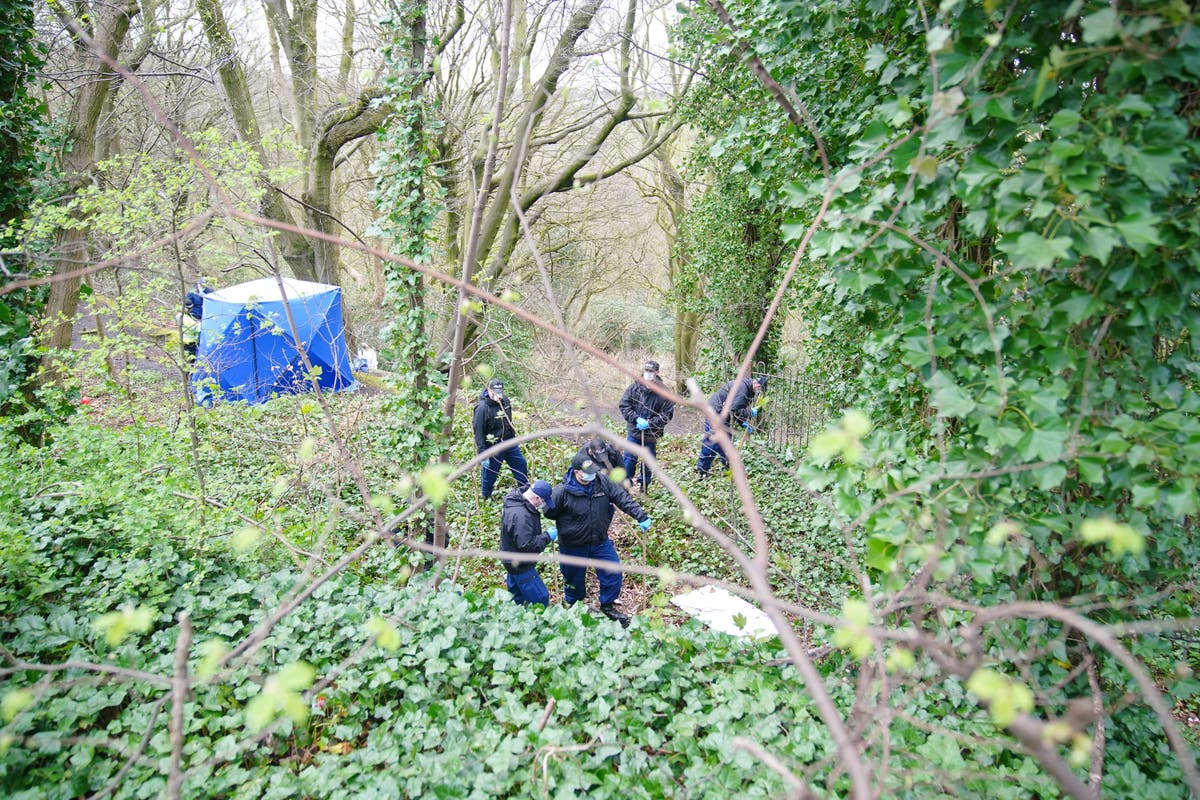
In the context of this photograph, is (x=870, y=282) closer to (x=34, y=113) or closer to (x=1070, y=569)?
(x=1070, y=569)

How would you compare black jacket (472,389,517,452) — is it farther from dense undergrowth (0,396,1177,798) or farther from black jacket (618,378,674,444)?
dense undergrowth (0,396,1177,798)

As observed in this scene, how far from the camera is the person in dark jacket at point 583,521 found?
5.38 metres

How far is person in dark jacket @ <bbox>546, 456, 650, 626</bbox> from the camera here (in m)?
5.38

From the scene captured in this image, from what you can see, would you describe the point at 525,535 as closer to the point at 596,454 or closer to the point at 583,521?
the point at 583,521

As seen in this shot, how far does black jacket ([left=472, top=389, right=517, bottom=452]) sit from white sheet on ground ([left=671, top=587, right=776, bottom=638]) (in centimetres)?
274

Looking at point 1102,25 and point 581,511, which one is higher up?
point 1102,25

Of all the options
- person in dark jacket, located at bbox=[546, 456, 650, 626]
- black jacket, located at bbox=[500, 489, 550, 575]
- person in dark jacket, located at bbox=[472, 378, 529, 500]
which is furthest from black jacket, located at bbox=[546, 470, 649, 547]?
person in dark jacket, located at bbox=[472, 378, 529, 500]

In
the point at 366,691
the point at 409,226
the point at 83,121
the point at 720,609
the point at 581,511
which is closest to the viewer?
the point at 366,691

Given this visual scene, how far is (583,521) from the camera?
5.46 metres

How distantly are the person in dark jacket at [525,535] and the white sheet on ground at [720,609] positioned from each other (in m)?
1.22

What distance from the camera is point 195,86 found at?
7.95 m

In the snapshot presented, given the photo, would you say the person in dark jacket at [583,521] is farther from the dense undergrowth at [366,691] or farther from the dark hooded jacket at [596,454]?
the dense undergrowth at [366,691]

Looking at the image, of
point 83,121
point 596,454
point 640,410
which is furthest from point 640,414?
point 83,121

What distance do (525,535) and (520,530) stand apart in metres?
0.06
